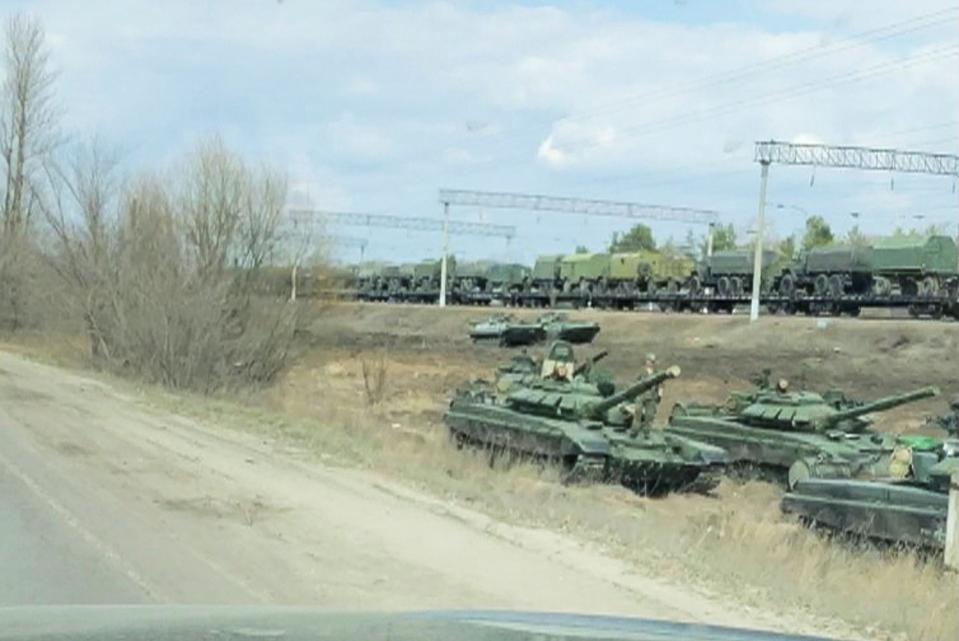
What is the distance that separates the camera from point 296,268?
3431cm

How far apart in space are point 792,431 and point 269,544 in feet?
47.8

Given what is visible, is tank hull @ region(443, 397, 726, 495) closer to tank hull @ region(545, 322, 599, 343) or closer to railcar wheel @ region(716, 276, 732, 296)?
tank hull @ region(545, 322, 599, 343)

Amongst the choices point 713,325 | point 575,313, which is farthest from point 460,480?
point 575,313

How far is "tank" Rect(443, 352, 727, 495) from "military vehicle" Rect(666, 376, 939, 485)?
1.11 meters

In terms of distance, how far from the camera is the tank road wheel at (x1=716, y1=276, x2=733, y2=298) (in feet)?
205

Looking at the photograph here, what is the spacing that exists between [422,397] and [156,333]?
28.4ft

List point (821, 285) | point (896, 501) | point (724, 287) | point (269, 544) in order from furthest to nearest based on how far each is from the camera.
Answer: point (724, 287)
point (821, 285)
point (896, 501)
point (269, 544)

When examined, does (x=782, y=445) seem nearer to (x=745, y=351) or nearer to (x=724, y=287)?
(x=745, y=351)

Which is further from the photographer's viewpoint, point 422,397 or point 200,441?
point 422,397

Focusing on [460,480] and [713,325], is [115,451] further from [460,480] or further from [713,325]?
[713,325]

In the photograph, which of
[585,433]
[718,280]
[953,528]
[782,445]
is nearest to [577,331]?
[718,280]

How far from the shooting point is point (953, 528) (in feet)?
41.6

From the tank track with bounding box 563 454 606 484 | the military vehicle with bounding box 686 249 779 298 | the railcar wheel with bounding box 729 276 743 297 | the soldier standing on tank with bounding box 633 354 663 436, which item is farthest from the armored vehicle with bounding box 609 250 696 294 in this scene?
the tank track with bounding box 563 454 606 484

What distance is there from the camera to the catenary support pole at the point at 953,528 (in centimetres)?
1241
